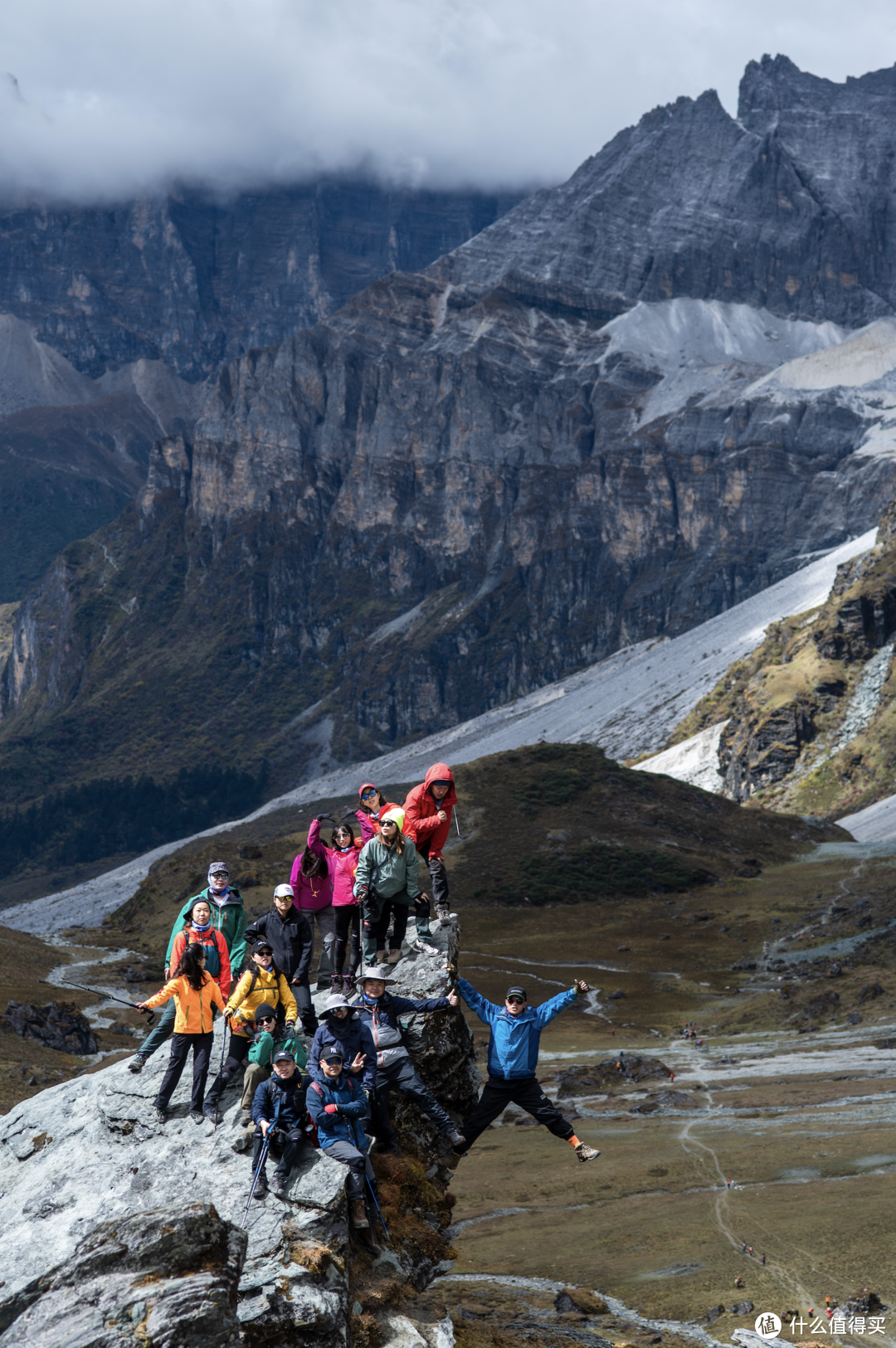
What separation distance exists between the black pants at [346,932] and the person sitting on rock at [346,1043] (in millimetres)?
4824

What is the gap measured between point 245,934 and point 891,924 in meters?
77.8

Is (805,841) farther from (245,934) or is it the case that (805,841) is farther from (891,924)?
(245,934)

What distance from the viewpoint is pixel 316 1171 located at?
18312mm

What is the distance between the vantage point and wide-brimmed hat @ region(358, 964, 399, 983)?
2031cm

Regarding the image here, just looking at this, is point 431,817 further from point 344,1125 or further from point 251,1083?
point 344,1125

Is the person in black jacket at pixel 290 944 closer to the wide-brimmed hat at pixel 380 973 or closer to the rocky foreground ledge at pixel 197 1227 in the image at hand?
the wide-brimmed hat at pixel 380 973

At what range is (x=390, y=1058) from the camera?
20062 millimetres

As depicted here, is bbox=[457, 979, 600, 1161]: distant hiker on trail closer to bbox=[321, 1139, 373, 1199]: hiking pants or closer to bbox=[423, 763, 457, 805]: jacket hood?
bbox=[321, 1139, 373, 1199]: hiking pants

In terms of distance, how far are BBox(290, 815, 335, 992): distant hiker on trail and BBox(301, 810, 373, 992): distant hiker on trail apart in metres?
0.08

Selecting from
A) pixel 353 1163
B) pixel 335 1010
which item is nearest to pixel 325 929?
pixel 335 1010

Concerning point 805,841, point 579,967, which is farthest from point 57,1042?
point 805,841


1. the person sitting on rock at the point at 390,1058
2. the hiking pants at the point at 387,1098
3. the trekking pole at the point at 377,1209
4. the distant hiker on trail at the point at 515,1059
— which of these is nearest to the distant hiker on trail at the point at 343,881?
the person sitting on rock at the point at 390,1058

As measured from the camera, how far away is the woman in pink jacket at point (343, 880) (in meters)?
24.2

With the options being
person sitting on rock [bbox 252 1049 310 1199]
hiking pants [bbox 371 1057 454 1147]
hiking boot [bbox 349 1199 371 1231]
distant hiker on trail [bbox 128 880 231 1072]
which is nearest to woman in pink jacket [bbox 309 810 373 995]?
distant hiker on trail [bbox 128 880 231 1072]
